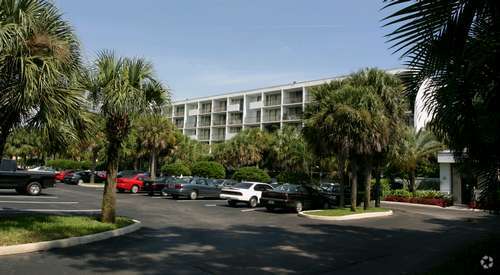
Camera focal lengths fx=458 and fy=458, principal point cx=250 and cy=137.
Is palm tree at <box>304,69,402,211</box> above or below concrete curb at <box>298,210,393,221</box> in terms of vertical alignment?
above

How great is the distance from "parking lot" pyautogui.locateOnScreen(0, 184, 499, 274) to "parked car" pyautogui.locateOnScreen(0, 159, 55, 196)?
20.5 feet

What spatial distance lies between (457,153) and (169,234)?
26.4 feet

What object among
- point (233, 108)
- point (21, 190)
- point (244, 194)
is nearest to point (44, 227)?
point (244, 194)

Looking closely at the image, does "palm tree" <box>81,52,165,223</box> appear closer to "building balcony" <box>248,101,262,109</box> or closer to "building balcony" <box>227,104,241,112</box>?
"building balcony" <box>248,101,262,109</box>

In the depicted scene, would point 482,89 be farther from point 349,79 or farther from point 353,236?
point 349,79

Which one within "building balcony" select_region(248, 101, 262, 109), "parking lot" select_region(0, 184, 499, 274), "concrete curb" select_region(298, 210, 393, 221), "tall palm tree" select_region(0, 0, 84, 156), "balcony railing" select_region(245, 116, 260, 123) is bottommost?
"parking lot" select_region(0, 184, 499, 274)

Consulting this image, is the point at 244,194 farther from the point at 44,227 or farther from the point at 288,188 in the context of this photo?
the point at 44,227

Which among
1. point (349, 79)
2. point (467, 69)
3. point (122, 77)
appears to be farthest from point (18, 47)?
point (349, 79)

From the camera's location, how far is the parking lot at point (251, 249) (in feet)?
28.6

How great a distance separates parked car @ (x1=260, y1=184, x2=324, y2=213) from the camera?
2227cm

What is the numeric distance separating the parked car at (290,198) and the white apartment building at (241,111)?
140 ft

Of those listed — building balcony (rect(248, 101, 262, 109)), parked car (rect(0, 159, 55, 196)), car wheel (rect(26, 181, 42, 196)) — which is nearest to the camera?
parked car (rect(0, 159, 55, 196))

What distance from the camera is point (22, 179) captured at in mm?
24188

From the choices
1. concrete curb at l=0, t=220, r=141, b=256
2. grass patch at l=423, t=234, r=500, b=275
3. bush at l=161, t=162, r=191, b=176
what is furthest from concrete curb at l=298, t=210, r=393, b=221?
bush at l=161, t=162, r=191, b=176
